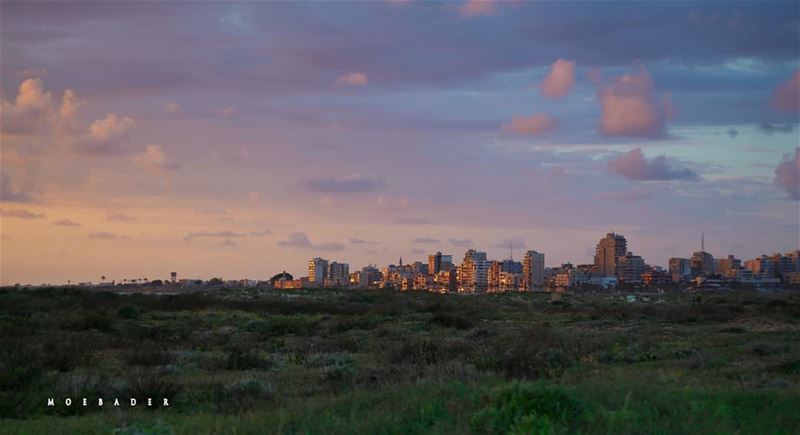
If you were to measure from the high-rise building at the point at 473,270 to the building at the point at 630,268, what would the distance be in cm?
2836

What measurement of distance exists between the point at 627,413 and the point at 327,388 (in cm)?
631

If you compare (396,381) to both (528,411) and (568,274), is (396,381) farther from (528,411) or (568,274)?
(568,274)

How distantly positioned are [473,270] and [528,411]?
171285 millimetres

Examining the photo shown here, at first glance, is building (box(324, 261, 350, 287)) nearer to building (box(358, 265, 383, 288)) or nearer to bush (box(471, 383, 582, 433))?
building (box(358, 265, 383, 288))

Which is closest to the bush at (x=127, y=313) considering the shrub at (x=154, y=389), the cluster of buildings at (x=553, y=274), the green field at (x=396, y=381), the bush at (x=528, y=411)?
the green field at (x=396, y=381)

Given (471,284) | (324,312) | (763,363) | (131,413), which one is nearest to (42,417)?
(131,413)

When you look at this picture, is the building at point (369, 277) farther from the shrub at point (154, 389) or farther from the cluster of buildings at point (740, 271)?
the shrub at point (154, 389)

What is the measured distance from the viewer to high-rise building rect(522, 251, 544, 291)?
573 feet

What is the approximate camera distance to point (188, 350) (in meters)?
23.6

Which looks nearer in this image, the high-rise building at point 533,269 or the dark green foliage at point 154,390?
the dark green foliage at point 154,390

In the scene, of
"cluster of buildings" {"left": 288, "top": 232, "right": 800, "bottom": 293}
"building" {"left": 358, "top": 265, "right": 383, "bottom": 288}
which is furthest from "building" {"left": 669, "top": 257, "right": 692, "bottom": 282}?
"building" {"left": 358, "top": 265, "right": 383, "bottom": 288}

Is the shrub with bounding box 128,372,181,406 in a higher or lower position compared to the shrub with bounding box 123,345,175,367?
higher

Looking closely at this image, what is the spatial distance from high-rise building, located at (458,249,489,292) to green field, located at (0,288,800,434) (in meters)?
141

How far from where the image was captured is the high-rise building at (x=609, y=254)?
600 feet
